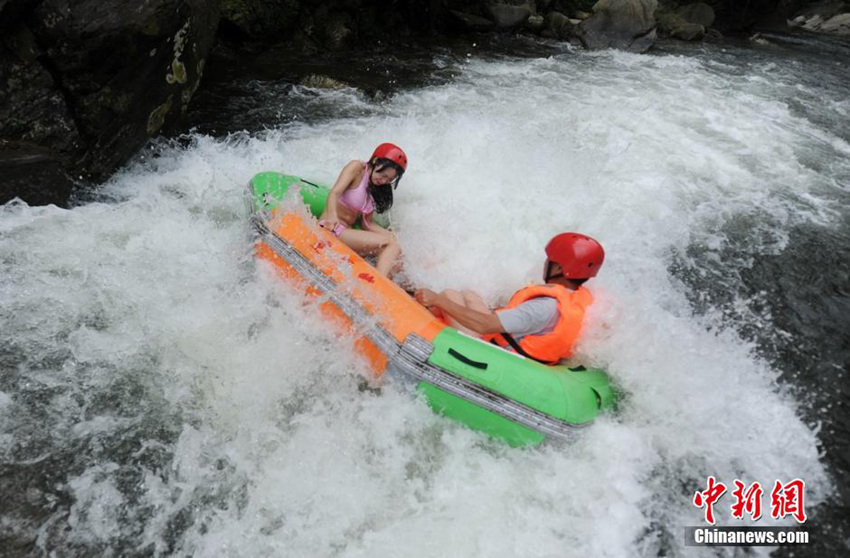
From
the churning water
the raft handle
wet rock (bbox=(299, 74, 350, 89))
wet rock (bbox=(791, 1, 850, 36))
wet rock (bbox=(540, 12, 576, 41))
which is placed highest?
the raft handle

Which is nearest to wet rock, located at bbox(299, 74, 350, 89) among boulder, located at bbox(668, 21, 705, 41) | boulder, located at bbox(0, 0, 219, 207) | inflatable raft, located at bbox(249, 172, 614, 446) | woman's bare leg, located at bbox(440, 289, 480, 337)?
boulder, located at bbox(0, 0, 219, 207)

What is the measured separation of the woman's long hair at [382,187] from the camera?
14.2ft

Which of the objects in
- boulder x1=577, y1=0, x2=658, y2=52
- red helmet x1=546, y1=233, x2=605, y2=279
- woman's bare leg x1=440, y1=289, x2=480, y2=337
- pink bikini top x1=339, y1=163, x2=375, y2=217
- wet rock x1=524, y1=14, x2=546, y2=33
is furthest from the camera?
wet rock x1=524, y1=14, x2=546, y2=33

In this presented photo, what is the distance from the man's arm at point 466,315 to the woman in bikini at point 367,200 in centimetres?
69

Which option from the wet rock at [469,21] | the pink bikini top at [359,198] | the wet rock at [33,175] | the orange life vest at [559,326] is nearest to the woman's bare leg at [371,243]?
the pink bikini top at [359,198]

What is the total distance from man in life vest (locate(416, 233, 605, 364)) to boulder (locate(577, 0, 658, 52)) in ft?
40.0

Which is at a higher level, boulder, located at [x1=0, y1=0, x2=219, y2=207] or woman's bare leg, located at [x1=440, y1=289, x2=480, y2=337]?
boulder, located at [x1=0, y1=0, x2=219, y2=207]

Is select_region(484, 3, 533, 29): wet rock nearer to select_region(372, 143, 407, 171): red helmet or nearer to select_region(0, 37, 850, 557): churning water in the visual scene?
select_region(0, 37, 850, 557): churning water

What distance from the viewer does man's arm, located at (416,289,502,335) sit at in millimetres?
3434

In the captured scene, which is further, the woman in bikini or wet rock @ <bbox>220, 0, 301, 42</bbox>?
wet rock @ <bbox>220, 0, 301, 42</bbox>

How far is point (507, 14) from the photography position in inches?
545

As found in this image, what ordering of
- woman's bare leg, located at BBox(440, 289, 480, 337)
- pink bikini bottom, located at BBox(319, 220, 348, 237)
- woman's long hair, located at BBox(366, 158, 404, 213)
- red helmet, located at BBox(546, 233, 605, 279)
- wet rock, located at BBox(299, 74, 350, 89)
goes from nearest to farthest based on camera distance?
1. red helmet, located at BBox(546, 233, 605, 279)
2. woman's bare leg, located at BBox(440, 289, 480, 337)
3. woman's long hair, located at BBox(366, 158, 404, 213)
4. pink bikini bottom, located at BBox(319, 220, 348, 237)
5. wet rock, located at BBox(299, 74, 350, 89)

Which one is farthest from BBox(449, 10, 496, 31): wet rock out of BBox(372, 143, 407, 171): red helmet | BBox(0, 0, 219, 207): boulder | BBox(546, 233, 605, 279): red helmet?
BBox(546, 233, 605, 279): red helmet

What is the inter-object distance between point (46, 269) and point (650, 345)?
424cm
